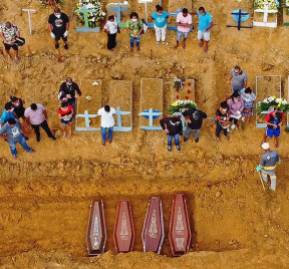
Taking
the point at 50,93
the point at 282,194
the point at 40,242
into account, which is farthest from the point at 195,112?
the point at 40,242

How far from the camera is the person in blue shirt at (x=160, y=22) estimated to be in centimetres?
1543

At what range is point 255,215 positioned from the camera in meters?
14.7

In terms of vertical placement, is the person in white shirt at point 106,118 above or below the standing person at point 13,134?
above

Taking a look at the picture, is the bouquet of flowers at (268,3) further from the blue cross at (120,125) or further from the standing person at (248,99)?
the blue cross at (120,125)

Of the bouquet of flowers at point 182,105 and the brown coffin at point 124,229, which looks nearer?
the bouquet of flowers at point 182,105

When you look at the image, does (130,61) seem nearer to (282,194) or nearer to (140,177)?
(140,177)

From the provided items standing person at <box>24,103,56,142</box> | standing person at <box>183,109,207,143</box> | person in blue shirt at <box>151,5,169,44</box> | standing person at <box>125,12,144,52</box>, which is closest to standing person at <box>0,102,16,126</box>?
standing person at <box>24,103,56,142</box>

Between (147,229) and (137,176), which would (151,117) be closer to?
(137,176)

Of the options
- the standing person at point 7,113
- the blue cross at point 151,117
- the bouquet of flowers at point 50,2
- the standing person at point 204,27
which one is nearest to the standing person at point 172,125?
the blue cross at point 151,117

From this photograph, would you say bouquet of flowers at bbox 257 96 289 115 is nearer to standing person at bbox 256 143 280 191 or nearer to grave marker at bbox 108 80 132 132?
standing person at bbox 256 143 280 191

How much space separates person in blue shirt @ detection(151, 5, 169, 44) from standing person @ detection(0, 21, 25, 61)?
147 inches

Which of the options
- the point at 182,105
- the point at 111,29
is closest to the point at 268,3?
the point at 182,105

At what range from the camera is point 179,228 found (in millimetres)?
14930

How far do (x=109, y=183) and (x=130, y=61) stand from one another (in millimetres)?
3572
